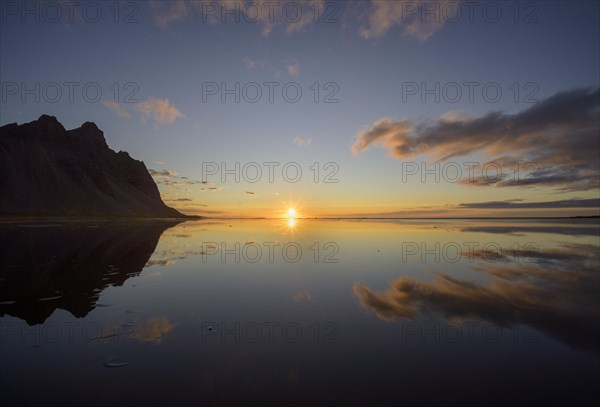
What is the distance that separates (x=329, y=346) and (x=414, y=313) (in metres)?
4.19

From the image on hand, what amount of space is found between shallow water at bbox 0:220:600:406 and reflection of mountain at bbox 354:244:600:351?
82mm

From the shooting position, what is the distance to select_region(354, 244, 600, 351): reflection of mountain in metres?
9.66

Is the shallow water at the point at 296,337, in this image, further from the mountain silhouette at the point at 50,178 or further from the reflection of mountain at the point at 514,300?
the mountain silhouette at the point at 50,178

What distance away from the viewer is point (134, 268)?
1795 cm

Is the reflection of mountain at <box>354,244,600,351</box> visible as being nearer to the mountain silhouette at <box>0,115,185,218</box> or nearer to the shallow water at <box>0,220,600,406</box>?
the shallow water at <box>0,220,600,406</box>

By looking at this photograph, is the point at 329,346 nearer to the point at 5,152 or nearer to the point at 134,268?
the point at 134,268

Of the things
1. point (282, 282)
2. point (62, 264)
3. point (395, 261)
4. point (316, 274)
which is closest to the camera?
point (282, 282)

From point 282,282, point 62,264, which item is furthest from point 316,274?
point 62,264

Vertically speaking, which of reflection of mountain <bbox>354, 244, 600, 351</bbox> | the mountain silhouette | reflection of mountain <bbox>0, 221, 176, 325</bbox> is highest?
the mountain silhouette

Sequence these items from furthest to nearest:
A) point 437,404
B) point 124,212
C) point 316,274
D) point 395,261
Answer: point 124,212 → point 395,261 → point 316,274 → point 437,404

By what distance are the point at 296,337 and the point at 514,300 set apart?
31.0ft

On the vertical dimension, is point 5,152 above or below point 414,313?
above

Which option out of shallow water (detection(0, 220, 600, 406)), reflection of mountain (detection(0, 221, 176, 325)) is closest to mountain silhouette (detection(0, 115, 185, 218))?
reflection of mountain (detection(0, 221, 176, 325))

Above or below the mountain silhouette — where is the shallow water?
below
